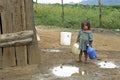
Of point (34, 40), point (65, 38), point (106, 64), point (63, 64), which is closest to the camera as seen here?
point (34, 40)

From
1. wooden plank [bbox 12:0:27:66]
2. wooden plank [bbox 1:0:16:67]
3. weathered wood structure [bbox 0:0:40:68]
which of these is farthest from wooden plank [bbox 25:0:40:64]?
wooden plank [bbox 1:0:16:67]

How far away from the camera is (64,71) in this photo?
318 inches

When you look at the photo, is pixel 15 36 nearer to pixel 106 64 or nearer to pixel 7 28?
pixel 7 28

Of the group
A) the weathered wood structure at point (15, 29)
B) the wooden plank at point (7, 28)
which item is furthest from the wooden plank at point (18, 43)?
the wooden plank at point (7, 28)

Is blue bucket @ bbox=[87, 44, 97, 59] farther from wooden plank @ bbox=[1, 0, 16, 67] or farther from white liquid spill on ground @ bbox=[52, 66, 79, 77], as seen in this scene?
wooden plank @ bbox=[1, 0, 16, 67]

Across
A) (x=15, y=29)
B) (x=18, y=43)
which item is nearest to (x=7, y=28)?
(x=15, y=29)

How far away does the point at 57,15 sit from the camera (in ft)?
76.1

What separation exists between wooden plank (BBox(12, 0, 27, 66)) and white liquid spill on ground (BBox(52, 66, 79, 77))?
807 millimetres

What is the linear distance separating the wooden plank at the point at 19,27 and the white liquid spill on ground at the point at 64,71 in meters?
0.81

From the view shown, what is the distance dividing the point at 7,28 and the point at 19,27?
0.27 metres

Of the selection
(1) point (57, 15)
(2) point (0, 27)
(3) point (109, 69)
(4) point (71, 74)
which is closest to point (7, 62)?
(2) point (0, 27)

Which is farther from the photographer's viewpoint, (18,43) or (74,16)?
(74,16)

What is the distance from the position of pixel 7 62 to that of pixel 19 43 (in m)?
0.52

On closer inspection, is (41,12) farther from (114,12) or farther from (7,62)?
(7,62)
